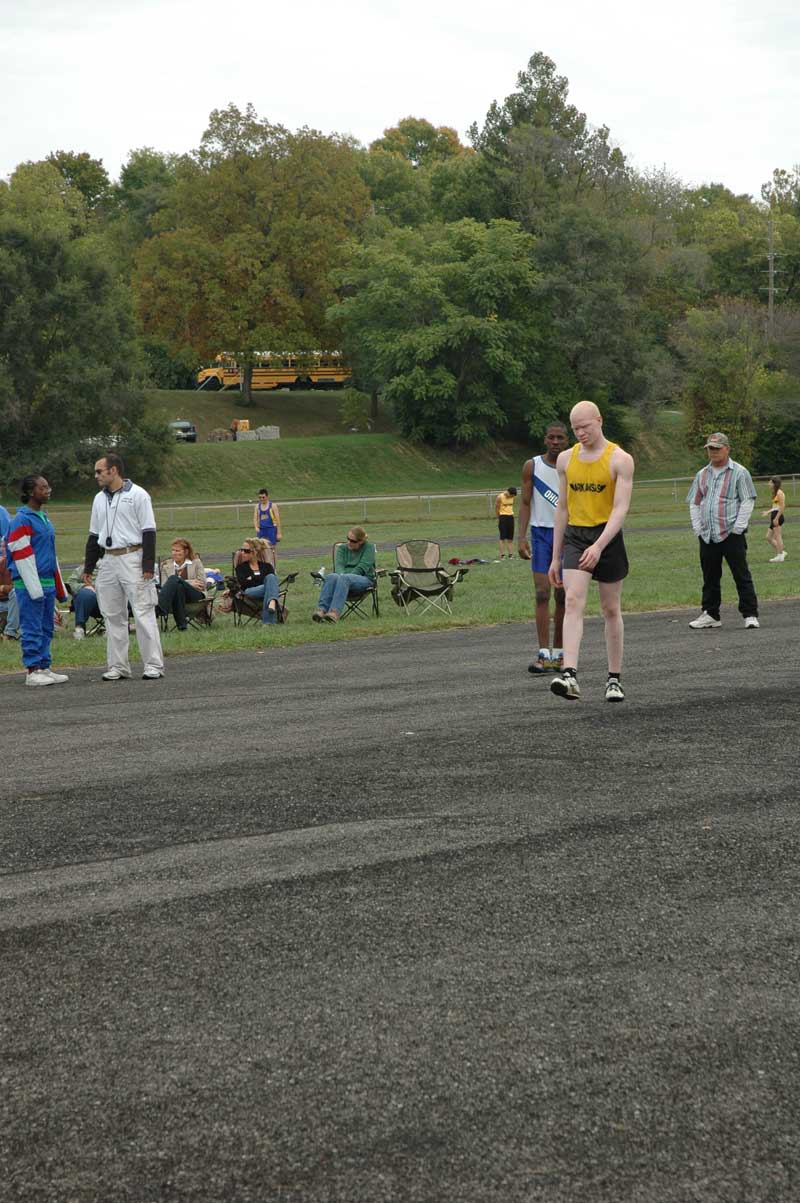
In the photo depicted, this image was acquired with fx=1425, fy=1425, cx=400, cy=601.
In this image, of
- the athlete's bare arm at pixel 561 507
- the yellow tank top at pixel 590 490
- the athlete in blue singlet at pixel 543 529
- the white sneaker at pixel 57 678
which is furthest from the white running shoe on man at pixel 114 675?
the yellow tank top at pixel 590 490

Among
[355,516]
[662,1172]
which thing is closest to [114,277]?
[355,516]

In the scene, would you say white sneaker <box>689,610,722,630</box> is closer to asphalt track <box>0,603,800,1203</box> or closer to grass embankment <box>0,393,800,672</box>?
grass embankment <box>0,393,800,672</box>

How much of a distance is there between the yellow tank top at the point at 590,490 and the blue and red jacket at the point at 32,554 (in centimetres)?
519

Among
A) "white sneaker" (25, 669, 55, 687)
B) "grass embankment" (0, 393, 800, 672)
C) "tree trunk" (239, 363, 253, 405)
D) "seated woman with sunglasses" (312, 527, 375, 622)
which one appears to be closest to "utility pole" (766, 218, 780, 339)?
"grass embankment" (0, 393, 800, 672)

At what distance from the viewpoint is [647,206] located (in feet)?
321

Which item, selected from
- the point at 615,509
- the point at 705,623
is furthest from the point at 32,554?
the point at 705,623

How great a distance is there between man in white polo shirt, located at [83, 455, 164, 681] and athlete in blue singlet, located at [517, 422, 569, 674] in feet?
10.4

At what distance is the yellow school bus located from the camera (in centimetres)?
8556

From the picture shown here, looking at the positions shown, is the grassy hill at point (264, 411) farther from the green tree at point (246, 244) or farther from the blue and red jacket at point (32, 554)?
the blue and red jacket at point (32, 554)

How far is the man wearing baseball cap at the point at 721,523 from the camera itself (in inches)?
568

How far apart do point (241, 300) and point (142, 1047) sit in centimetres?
7157

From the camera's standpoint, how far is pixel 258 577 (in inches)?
717

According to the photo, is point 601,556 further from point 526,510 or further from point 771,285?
point 771,285

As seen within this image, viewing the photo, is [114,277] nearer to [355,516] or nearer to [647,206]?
[355,516]
